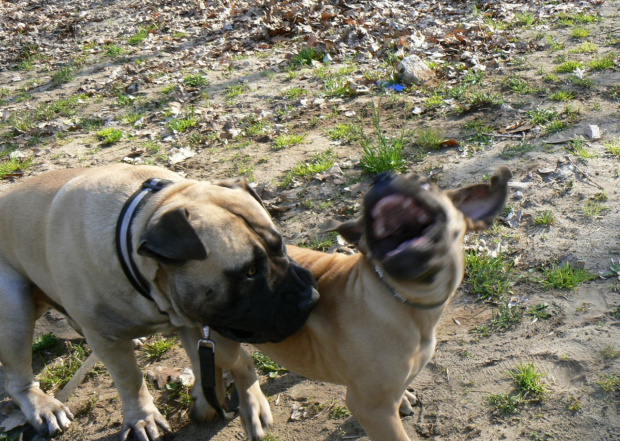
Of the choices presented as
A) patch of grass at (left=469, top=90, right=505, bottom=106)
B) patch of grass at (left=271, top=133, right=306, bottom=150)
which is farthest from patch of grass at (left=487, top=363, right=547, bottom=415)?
patch of grass at (left=271, top=133, right=306, bottom=150)

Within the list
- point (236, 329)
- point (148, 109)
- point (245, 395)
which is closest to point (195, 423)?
point (245, 395)

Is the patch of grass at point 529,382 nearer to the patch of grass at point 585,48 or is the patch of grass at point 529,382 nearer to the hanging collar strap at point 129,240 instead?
the hanging collar strap at point 129,240

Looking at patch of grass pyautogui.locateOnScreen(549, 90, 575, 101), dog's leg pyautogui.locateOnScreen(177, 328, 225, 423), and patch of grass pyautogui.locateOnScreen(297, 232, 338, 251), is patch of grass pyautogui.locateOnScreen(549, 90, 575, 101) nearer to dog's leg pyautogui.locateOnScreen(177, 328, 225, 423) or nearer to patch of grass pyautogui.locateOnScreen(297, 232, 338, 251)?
patch of grass pyautogui.locateOnScreen(297, 232, 338, 251)

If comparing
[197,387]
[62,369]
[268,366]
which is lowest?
[62,369]

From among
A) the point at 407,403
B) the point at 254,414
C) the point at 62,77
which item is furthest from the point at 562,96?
the point at 62,77

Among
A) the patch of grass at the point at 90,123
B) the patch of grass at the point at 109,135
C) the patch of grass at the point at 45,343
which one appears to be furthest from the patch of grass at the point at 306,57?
the patch of grass at the point at 45,343

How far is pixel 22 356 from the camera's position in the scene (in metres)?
3.85

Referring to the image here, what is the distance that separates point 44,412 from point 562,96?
17.4 ft

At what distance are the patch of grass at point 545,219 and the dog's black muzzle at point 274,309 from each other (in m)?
2.17

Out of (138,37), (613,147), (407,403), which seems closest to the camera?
(407,403)

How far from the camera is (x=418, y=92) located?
650cm

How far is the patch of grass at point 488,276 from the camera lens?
12.7ft

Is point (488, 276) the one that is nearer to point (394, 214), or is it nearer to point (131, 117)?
point (394, 214)

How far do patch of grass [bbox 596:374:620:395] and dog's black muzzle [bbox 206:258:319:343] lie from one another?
1564mm
